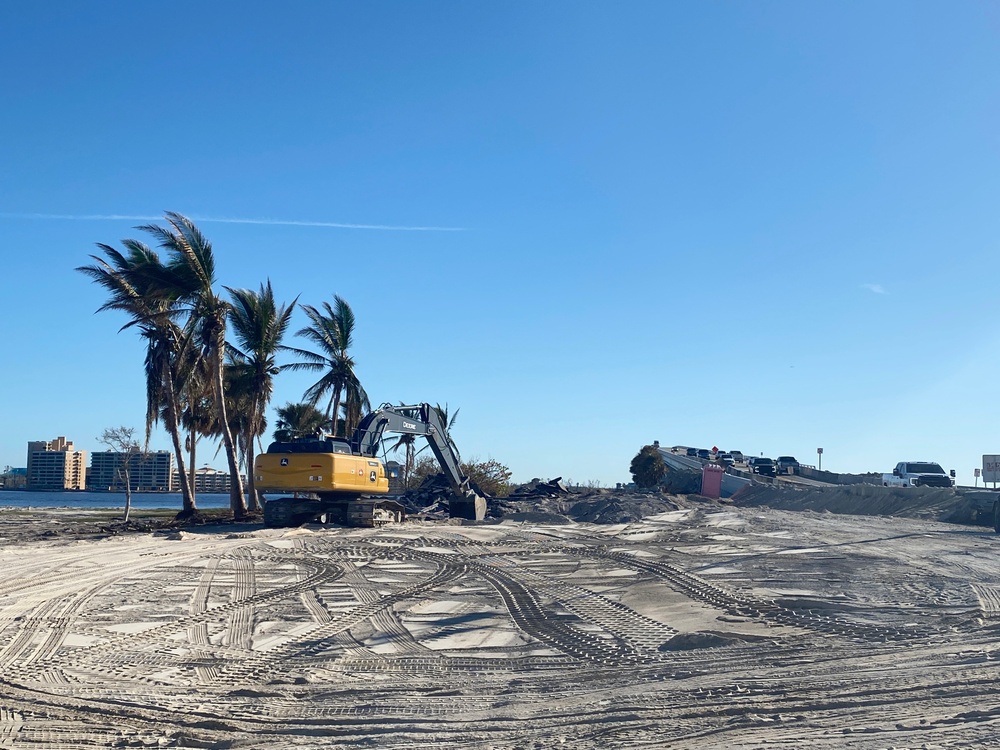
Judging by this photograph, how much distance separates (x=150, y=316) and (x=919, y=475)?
3579 cm

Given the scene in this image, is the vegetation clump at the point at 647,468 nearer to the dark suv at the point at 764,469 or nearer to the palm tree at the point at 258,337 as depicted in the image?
the dark suv at the point at 764,469

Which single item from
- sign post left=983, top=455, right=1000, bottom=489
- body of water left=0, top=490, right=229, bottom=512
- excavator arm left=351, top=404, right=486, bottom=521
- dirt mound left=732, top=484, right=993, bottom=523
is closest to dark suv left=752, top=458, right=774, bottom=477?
dirt mound left=732, top=484, right=993, bottom=523

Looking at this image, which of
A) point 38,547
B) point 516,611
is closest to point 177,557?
point 38,547

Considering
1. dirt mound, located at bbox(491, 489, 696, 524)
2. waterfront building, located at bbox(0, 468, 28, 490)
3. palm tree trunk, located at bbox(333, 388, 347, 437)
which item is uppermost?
palm tree trunk, located at bbox(333, 388, 347, 437)

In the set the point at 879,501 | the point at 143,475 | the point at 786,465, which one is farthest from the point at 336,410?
the point at 143,475

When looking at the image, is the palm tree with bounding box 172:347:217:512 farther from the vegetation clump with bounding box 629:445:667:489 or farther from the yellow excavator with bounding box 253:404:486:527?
the vegetation clump with bounding box 629:445:667:489

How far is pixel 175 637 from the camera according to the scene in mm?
9609

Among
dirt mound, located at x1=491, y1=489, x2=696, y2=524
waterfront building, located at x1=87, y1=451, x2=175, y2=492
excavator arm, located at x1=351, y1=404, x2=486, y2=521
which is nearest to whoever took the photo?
excavator arm, located at x1=351, y1=404, x2=486, y2=521

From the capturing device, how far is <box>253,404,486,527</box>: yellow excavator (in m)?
23.8

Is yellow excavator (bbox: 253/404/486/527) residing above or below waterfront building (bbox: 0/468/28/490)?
above

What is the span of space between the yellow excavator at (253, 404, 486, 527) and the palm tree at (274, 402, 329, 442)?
17.0 metres

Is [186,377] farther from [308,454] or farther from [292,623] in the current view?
[292,623]

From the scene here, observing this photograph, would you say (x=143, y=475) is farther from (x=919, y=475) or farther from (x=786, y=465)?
(x=919, y=475)

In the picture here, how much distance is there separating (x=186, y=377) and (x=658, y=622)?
24.7 metres
